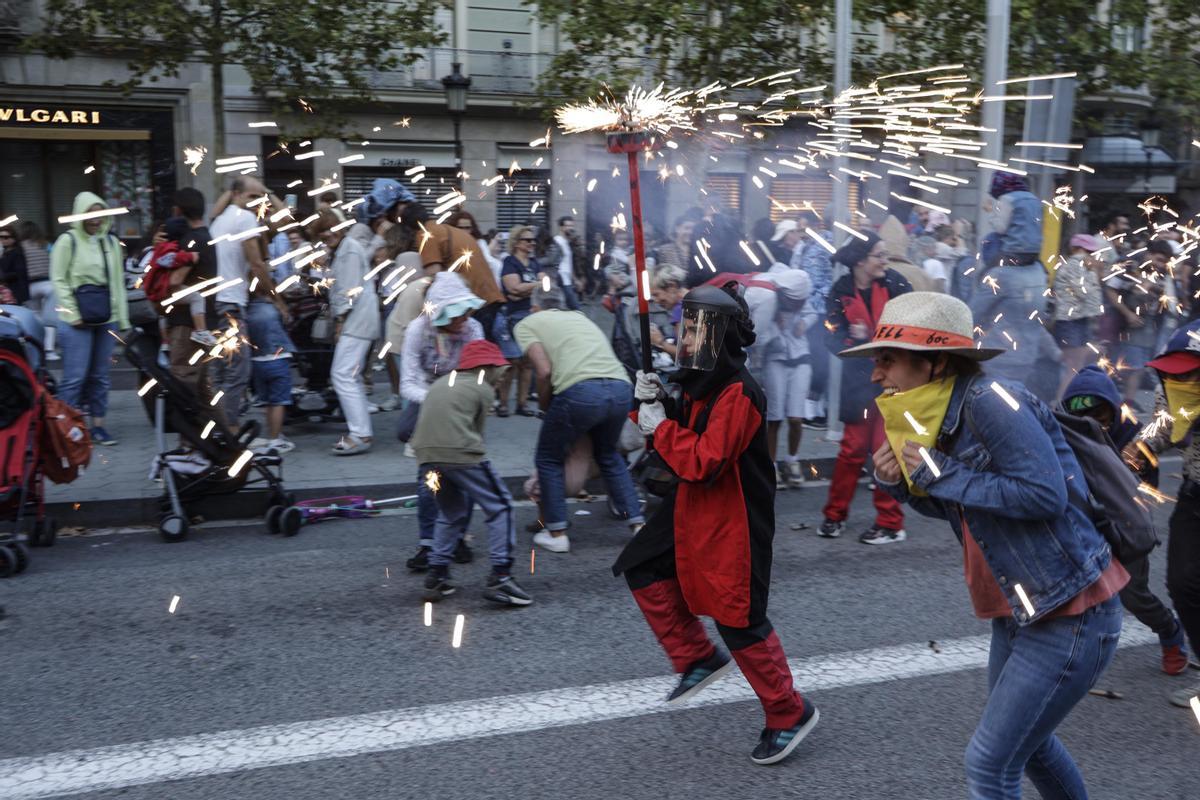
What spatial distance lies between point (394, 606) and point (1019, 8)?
1527cm

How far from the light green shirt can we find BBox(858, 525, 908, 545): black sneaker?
181cm

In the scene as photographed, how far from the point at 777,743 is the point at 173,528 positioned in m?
4.48

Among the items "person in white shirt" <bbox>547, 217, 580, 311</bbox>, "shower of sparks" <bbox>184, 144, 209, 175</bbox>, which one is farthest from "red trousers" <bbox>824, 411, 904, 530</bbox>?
"shower of sparks" <bbox>184, 144, 209, 175</bbox>

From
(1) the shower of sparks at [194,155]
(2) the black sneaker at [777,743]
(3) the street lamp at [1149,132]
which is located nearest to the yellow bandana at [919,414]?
(2) the black sneaker at [777,743]

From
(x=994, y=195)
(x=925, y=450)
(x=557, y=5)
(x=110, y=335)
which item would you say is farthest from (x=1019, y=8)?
(x=925, y=450)

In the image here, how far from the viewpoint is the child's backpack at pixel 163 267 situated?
854 centimetres

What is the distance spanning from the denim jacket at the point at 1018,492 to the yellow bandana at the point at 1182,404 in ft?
5.32

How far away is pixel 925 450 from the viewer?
306cm

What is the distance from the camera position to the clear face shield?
4.11 m

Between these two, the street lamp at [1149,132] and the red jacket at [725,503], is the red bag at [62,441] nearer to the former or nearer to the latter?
the red jacket at [725,503]

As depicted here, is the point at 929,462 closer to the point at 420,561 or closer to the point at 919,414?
the point at 919,414

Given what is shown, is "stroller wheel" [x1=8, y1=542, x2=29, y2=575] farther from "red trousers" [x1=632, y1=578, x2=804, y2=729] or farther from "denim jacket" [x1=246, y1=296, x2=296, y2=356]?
"red trousers" [x1=632, y1=578, x2=804, y2=729]

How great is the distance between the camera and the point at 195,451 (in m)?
7.58

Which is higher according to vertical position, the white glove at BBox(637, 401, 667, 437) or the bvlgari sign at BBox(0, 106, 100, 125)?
the bvlgari sign at BBox(0, 106, 100, 125)
